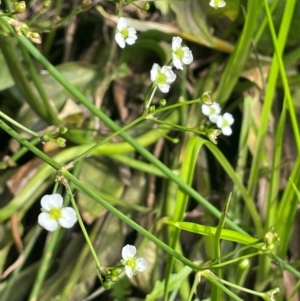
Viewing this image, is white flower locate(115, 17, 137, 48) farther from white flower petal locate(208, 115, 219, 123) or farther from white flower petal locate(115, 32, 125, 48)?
white flower petal locate(208, 115, 219, 123)

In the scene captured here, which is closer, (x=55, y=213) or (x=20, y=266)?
→ (x=55, y=213)

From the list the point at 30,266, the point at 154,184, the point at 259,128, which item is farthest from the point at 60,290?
the point at 259,128

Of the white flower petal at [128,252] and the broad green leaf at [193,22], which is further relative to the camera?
the broad green leaf at [193,22]

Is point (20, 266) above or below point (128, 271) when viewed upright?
below

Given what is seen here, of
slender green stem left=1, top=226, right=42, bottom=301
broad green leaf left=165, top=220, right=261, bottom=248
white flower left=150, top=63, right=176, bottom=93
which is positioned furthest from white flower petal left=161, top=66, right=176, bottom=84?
slender green stem left=1, top=226, right=42, bottom=301

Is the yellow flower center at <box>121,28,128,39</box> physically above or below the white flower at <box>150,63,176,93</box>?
above

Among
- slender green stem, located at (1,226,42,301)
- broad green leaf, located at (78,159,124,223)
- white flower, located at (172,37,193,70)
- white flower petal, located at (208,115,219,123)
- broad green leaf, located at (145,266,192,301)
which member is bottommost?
slender green stem, located at (1,226,42,301)

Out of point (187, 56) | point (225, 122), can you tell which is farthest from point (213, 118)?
point (187, 56)

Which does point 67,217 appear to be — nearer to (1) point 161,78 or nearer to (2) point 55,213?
(2) point 55,213

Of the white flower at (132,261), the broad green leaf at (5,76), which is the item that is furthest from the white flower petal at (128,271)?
the broad green leaf at (5,76)

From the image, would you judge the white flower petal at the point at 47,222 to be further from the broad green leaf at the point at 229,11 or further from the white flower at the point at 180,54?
the broad green leaf at the point at 229,11
